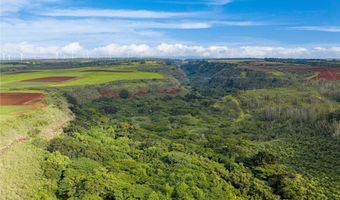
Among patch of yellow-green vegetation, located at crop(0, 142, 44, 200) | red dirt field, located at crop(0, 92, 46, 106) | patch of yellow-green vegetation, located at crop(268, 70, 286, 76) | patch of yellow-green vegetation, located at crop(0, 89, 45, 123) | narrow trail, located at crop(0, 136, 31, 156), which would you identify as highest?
patch of yellow-green vegetation, located at crop(268, 70, 286, 76)

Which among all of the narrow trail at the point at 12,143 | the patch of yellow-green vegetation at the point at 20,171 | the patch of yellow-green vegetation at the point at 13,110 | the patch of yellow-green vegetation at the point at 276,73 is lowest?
the patch of yellow-green vegetation at the point at 20,171

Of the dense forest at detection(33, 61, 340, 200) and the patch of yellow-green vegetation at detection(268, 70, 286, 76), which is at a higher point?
the patch of yellow-green vegetation at detection(268, 70, 286, 76)

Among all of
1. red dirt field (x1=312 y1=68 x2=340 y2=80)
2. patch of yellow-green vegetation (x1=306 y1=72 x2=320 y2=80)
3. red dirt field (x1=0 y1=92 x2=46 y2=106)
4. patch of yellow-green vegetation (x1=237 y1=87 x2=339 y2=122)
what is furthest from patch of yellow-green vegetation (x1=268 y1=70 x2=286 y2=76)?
red dirt field (x1=0 y1=92 x2=46 y2=106)

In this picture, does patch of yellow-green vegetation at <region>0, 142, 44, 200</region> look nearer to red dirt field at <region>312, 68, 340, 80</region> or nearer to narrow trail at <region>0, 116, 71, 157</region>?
narrow trail at <region>0, 116, 71, 157</region>

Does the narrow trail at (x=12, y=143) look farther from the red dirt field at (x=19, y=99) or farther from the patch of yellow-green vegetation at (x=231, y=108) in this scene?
the patch of yellow-green vegetation at (x=231, y=108)

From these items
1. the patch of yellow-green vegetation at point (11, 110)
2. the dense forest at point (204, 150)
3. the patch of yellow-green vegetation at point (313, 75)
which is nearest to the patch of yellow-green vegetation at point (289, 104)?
the dense forest at point (204, 150)

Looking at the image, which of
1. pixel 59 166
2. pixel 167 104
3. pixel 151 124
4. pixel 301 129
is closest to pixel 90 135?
pixel 59 166

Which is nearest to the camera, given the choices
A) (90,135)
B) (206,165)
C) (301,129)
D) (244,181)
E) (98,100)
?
(244,181)

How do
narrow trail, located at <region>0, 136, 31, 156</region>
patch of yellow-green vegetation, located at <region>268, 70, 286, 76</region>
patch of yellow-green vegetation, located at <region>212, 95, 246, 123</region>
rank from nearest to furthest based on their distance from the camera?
narrow trail, located at <region>0, 136, 31, 156</region>
patch of yellow-green vegetation, located at <region>212, 95, 246, 123</region>
patch of yellow-green vegetation, located at <region>268, 70, 286, 76</region>

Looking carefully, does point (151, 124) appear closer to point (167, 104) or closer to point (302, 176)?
point (167, 104)
